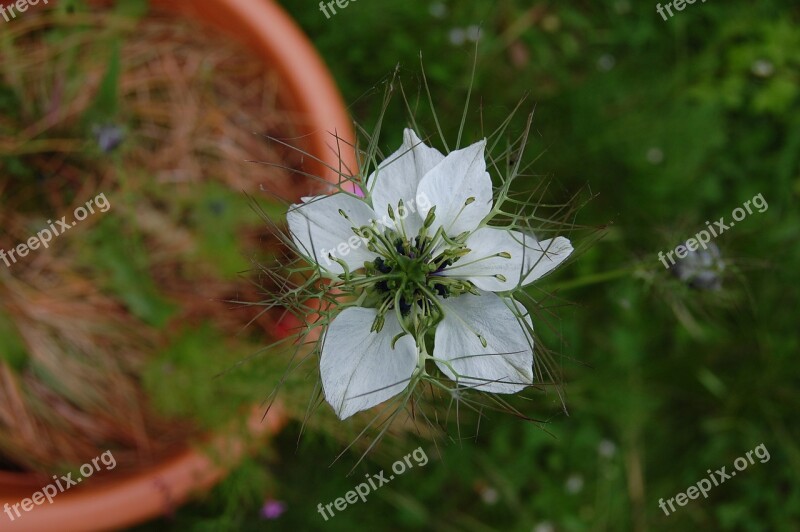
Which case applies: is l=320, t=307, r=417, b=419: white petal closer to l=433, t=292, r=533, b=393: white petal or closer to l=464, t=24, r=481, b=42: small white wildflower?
l=433, t=292, r=533, b=393: white petal

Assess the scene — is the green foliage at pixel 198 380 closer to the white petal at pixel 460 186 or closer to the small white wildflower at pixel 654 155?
the white petal at pixel 460 186

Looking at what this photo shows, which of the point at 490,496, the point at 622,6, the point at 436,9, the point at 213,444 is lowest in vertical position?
the point at 490,496

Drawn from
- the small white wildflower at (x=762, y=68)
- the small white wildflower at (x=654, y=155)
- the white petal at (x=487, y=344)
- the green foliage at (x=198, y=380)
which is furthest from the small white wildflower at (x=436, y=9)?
the white petal at (x=487, y=344)

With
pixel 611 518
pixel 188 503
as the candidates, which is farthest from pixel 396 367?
pixel 611 518

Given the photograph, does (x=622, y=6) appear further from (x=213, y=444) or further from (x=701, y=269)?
(x=213, y=444)

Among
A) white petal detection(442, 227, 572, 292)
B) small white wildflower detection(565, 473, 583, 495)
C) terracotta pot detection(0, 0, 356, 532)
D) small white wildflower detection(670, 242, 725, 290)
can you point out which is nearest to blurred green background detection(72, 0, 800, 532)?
small white wildflower detection(565, 473, 583, 495)

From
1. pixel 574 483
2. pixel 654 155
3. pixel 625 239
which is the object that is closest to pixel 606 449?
pixel 574 483
